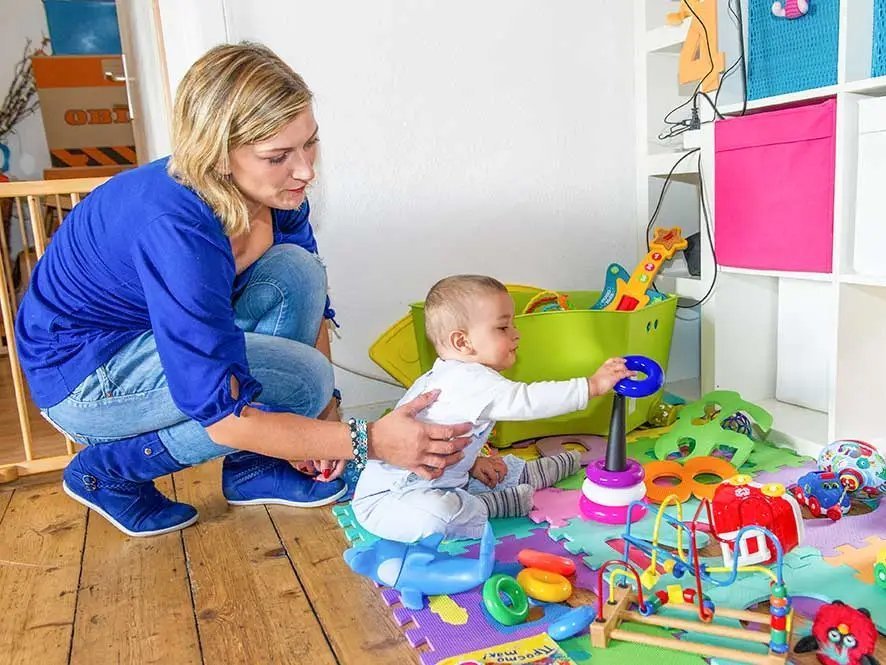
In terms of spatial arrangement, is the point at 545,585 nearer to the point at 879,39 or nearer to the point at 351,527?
the point at 351,527

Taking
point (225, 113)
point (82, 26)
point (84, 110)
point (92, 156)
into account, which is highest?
point (82, 26)

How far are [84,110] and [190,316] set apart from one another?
Answer: 372 centimetres

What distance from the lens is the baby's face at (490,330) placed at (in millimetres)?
1186

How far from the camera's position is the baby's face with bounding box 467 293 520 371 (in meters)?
1.19

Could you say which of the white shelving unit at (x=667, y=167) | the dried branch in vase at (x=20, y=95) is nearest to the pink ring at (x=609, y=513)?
the white shelving unit at (x=667, y=167)

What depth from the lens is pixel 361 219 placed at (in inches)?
66.9

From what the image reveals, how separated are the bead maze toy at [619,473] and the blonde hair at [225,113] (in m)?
0.60

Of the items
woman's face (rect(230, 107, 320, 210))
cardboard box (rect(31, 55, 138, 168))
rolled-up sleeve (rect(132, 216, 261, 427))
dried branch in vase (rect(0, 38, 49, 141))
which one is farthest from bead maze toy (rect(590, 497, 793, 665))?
dried branch in vase (rect(0, 38, 49, 141))

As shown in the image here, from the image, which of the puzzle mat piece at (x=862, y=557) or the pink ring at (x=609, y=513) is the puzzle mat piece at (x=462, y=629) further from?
the puzzle mat piece at (x=862, y=557)

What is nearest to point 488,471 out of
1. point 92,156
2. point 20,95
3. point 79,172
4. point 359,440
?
point 359,440

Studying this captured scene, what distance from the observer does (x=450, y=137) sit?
176 cm

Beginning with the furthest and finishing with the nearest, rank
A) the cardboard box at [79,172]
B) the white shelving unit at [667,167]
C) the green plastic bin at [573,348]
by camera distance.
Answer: the cardboard box at [79,172] < the white shelving unit at [667,167] < the green plastic bin at [573,348]

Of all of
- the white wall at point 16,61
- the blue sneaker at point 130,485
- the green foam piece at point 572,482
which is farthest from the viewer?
the white wall at point 16,61

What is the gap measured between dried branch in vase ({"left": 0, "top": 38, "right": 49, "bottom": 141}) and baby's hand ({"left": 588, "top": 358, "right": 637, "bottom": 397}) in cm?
397
